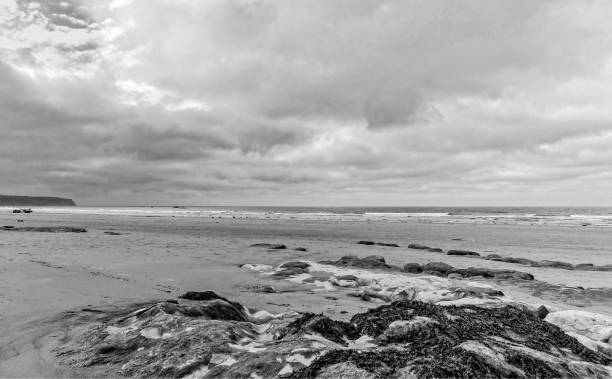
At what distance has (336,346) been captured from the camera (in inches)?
169

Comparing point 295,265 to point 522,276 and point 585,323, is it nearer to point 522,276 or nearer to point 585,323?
point 522,276

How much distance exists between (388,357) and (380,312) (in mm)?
1616

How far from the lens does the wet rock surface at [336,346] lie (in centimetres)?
355

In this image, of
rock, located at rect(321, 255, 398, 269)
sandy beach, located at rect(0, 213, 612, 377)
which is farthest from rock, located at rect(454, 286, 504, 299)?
rock, located at rect(321, 255, 398, 269)

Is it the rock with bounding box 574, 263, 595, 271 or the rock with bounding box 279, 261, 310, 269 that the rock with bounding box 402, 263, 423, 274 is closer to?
the rock with bounding box 279, 261, 310, 269

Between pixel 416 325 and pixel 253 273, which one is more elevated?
pixel 416 325

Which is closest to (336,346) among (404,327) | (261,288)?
(404,327)

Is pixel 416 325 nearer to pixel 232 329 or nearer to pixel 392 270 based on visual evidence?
pixel 232 329

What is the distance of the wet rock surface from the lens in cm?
355

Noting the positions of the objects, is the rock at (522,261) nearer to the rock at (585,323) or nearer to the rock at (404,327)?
the rock at (585,323)

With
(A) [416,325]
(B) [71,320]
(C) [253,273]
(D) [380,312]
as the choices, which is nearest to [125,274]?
(C) [253,273]

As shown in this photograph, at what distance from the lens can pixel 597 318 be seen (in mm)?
6047

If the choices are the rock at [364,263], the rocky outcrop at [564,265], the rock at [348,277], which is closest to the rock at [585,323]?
the rock at [348,277]

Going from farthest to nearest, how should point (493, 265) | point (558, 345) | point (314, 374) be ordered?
point (493, 265), point (558, 345), point (314, 374)
